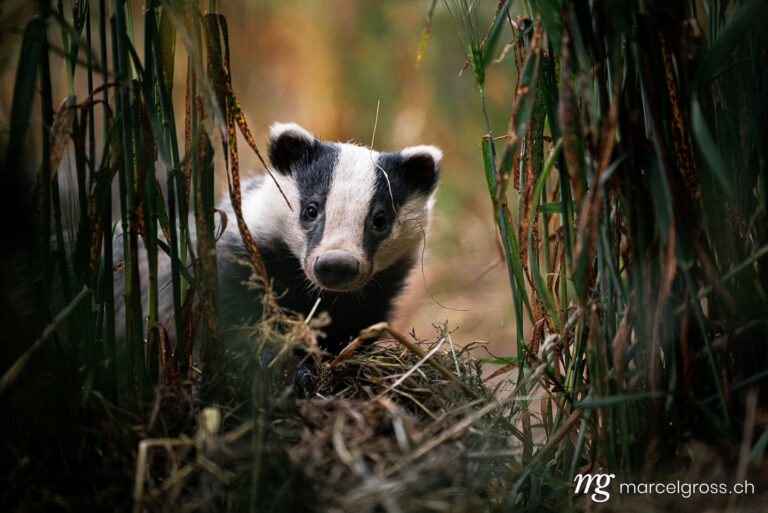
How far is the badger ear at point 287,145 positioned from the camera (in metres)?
2.03

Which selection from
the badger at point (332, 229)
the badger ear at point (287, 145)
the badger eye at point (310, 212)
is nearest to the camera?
the badger at point (332, 229)

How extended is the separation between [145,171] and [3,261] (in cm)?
37

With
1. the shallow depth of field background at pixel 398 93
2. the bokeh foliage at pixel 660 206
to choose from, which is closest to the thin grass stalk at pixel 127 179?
the bokeh foliage at pixel 660 206

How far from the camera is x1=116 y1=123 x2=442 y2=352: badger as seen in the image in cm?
177

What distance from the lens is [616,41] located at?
3.15 feet

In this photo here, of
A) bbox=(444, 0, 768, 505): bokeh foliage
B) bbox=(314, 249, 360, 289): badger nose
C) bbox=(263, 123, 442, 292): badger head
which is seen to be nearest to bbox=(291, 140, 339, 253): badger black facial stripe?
bbox=(263, 123, 442, 292): badger head

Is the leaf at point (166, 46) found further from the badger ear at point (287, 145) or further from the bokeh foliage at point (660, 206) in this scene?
the badger ear at point (287, 145)

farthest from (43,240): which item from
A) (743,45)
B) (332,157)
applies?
(743,45)

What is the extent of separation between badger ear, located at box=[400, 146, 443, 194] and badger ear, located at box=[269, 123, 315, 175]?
344 millimetres

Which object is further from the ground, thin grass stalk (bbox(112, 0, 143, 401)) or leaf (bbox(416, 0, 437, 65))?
leaf (bbox(416, 0, 437, 65))

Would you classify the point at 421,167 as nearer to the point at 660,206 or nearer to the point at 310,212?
the point at 310,212

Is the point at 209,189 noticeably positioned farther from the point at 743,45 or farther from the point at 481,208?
the point at 481,208

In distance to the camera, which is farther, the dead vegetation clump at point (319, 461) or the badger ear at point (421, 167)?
the badger ear at point (421, 167)

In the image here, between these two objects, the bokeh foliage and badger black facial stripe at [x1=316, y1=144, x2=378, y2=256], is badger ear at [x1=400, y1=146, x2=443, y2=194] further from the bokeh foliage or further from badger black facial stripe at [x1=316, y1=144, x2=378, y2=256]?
the bokeh foliage
